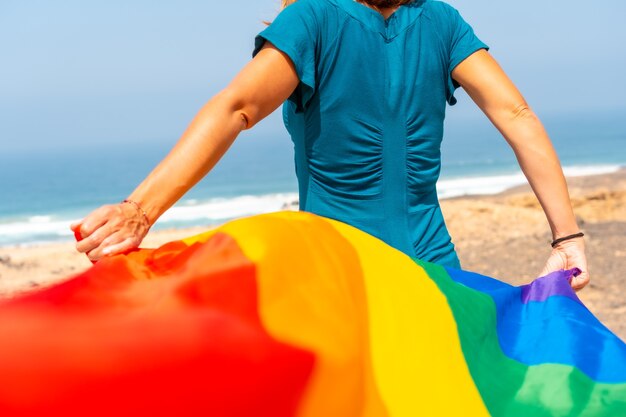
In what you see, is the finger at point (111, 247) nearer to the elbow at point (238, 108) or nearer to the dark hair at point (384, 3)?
the elbow at point (238, 108)

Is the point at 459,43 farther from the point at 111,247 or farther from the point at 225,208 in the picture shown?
the point at 225,208

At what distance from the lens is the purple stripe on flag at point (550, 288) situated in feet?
7.70

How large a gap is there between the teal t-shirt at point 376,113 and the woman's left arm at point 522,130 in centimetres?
7

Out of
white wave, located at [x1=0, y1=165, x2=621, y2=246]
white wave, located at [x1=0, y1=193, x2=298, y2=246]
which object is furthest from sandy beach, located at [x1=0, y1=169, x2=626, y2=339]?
white wave, located at [x1=0, y1=165, x2=621, y2=246]

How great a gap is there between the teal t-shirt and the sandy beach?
3.08 m

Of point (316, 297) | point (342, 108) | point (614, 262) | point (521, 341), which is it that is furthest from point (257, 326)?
point (614, 262)

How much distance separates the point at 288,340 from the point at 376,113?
0.82 m

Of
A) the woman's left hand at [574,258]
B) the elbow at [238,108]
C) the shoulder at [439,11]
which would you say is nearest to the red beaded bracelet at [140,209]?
the elbow at [238,108]

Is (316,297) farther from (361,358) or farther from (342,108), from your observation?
(342,108)

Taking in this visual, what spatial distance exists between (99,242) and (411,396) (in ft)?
2.52

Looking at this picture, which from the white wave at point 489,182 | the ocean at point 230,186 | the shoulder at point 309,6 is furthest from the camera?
the white wave at point 489,182

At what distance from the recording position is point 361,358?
1.69m

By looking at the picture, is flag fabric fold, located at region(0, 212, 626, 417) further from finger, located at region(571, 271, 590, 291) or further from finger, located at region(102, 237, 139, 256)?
finger, located at region(571, 271, 590, 291)

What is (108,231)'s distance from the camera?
1739 millimetres
